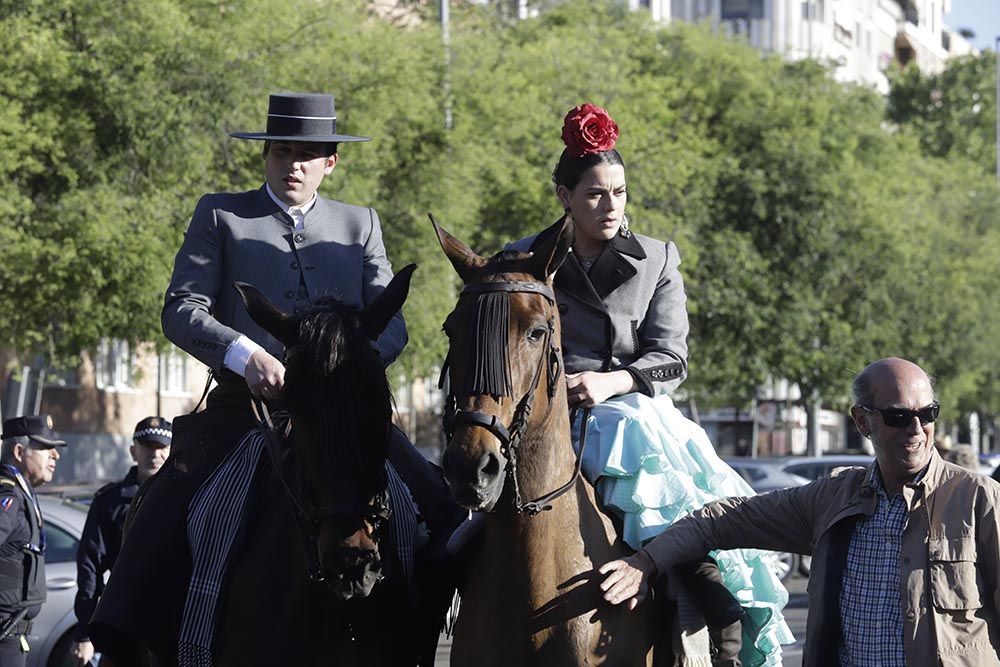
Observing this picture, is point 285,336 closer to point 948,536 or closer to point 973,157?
point 948,536

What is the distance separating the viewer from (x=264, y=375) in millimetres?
6391

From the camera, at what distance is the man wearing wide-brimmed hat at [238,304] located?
6.81 m

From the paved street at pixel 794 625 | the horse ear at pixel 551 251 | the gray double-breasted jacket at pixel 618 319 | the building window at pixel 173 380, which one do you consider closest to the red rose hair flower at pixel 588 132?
the gray double-breasted jacket at pixel 618 319

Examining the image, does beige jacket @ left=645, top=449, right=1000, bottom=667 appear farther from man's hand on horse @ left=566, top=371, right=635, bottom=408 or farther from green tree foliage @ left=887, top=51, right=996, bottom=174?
green tree foliage @ left=887, top=51, right=996, bottom=174

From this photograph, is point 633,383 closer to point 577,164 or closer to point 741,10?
point 577,164

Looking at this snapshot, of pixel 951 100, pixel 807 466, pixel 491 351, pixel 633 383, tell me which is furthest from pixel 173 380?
pixel 951 100

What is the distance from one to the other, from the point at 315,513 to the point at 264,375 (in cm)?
61

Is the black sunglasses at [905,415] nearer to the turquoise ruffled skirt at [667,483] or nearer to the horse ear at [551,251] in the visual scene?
the turquoise ruffled skirt at [667,483]

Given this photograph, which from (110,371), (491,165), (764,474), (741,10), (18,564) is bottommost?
(764,474)

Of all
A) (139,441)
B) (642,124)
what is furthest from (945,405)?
(139,441)

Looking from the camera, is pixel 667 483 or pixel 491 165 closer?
pixel 667 483

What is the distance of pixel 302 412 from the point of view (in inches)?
241

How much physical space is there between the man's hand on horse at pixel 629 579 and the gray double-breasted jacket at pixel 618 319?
817mm

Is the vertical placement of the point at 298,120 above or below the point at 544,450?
above
